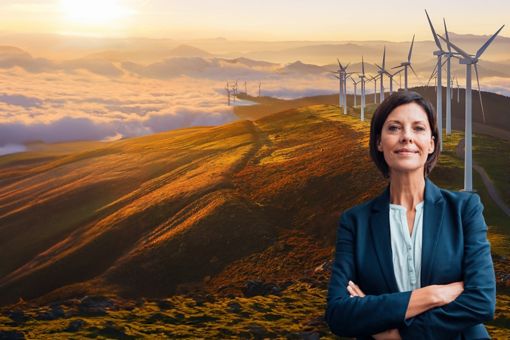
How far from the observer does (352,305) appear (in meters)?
3.91

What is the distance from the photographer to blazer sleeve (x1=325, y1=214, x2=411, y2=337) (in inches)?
150

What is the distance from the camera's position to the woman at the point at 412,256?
12.6 ft

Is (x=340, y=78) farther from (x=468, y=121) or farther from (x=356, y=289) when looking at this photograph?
(x=356, y=289)

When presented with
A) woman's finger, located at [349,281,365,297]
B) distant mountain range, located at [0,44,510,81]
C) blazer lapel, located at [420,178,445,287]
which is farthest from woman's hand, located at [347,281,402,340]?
distant mountain range, located at [0,44,510,81]

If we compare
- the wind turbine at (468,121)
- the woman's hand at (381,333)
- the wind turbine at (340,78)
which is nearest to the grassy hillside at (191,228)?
the wind turbine at (468,121)

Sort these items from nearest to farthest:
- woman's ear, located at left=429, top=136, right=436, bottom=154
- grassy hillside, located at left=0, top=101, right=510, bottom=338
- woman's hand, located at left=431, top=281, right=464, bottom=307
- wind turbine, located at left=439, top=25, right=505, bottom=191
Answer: woman's hand, located at left=431, top=281, right=464, bottom=307, woman's ear, located at left=429, top=136, right=436, bottom=154, wind turbine, located at left=439, top=25, right=505, bottom=191, grassy hillside, located at left=0, top=101, right=510, bottom=338

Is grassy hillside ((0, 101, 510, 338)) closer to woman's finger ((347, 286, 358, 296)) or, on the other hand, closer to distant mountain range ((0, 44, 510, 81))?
distant mountain range ((0, 44, 510, 81))

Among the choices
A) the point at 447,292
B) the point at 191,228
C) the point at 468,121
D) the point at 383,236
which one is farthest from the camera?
the point at 191,228

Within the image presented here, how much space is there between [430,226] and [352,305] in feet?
1.82

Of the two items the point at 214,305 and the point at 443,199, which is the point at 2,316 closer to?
the point at 214,305

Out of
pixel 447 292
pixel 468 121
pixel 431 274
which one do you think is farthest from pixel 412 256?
pixel 468 121

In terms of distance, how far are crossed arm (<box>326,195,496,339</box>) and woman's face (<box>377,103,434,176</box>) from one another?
13.9 inches

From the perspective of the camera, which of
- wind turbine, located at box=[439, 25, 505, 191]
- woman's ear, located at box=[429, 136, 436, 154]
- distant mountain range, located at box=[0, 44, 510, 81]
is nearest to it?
woman's ear, located at box=[429, 136, 436, 154]

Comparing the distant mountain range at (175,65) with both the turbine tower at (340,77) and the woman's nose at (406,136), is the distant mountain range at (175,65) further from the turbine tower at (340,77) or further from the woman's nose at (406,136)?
the woman's nose at (406,136)
